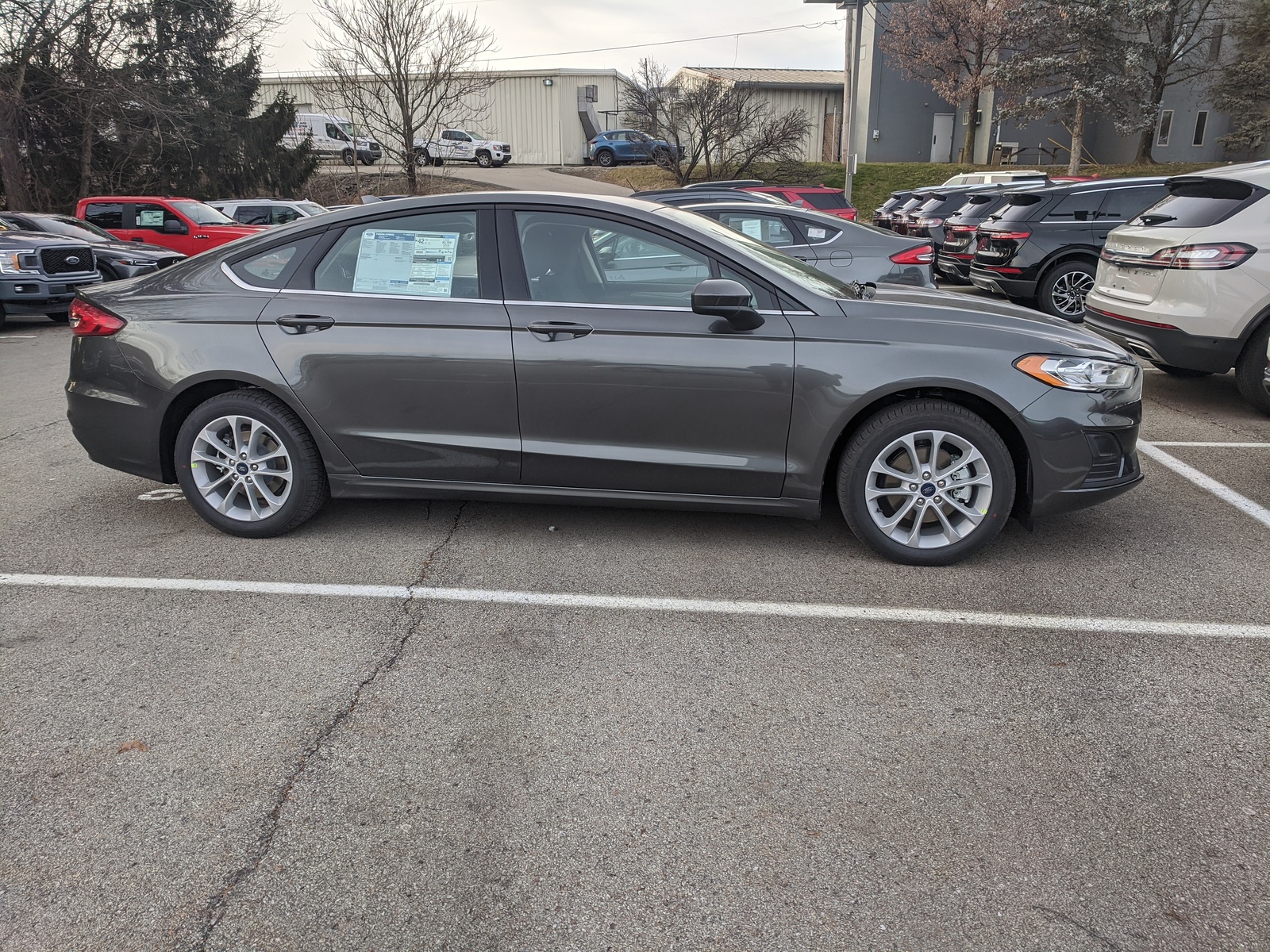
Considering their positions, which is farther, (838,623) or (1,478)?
(1,478)

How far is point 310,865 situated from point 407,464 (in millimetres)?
2374

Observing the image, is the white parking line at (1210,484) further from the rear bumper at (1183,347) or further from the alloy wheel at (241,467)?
the alloy wheel at (241,467)

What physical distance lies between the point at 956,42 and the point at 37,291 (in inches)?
1194

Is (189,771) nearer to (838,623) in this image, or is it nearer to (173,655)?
(173,655)

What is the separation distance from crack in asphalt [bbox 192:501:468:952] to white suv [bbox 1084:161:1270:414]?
5777mm

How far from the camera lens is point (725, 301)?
4.06 m

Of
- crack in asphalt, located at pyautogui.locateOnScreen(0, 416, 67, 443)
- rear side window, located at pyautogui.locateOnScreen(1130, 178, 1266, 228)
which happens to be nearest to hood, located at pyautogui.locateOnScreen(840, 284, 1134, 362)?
rear side window, located at pyautogui.locateOnScreen(1130, 178, 1266, 228)

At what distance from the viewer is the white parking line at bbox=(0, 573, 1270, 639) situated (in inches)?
148

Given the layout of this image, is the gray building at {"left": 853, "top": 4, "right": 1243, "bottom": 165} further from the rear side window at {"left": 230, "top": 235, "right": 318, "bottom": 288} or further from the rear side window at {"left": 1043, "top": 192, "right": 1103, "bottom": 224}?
the rear side window at {"left": 230, "top": 235, "right": 318, "bottom": 288}

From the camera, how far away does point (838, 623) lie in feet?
12.5

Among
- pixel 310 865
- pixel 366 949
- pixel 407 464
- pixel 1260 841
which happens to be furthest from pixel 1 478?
pixel 1260 841

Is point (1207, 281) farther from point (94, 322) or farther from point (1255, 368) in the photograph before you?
point (94, 322)

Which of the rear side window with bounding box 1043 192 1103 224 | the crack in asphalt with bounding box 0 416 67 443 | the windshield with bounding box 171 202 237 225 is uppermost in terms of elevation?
the rear side window with bounding box 1043 192 1103 224

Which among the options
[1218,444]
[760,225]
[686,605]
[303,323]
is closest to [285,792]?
[686,605]
